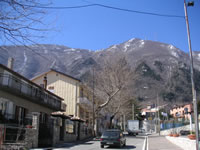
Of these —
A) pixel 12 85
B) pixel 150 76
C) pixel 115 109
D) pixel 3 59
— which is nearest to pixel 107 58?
pixel 115 109

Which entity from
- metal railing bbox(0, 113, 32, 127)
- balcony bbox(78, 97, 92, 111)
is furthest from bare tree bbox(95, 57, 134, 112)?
metal railing bbox(0, 113, 32, 127)

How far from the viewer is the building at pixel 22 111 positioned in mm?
15569

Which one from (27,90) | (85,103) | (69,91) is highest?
(69,91)

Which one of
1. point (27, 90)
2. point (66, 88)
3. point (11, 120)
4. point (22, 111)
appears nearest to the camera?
point (11, 120)

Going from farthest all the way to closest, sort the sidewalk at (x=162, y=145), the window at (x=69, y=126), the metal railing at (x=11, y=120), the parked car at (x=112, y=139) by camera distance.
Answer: the window at (x=69, y=126), the metal railing at (x=11, y=120), the parked car at (x=112, y=139), the sidewalk at (x=162, y=145)

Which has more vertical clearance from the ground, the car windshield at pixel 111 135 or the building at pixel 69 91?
the building at pixel 69 91

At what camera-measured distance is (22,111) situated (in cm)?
2448

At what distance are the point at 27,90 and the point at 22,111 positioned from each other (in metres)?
2.40

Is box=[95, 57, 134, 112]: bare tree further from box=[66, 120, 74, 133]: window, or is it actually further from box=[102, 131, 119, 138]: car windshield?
box=[102, 131, 119, 138]: car windshield

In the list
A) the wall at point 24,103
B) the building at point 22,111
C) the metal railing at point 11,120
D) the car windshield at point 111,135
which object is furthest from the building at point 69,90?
the car windshield at point 111,135

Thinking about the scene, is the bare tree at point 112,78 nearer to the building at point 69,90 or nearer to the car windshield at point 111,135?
the building at point 69,90

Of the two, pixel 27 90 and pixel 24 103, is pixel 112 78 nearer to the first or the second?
pixel 27 90

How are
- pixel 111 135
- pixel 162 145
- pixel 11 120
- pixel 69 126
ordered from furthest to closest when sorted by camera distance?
pixel 69 126 < pixel 11 120 < pixel 162 145 < pixel 111 135

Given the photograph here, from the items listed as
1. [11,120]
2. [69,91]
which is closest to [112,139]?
[11,120]
